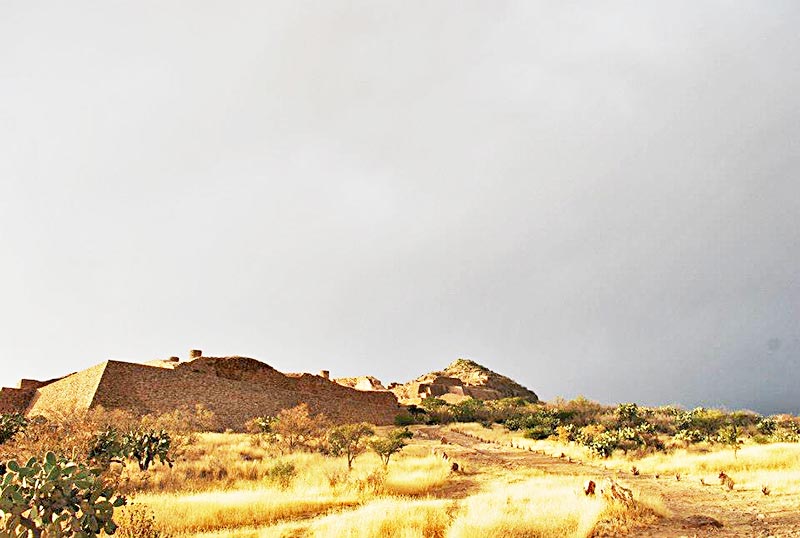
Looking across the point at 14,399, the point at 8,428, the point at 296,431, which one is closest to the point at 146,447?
the point at 296,431

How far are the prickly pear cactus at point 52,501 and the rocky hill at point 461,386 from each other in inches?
2245

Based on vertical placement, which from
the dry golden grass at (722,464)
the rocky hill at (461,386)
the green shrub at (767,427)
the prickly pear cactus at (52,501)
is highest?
the rocky hill at (461,386)

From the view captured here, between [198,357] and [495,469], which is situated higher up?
[198,357]

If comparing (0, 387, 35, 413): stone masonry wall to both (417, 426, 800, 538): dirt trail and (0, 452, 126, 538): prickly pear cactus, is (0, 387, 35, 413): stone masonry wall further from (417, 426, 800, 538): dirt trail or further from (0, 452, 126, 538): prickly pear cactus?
(0, 452, 126, 538): prickly pear cactus

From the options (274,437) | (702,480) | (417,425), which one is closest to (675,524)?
(702,480)

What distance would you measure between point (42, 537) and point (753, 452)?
84.3 feet

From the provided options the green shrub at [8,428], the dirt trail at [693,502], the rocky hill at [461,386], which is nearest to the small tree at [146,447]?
the green shrub at [8,428]

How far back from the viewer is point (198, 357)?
1576 inches

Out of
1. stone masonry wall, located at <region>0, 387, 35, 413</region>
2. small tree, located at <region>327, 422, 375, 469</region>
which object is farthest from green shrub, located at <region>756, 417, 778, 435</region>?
stone masonry wall, located at <region>0, 387, 35, 413</region>

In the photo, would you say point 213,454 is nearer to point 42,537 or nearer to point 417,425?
point 42,537

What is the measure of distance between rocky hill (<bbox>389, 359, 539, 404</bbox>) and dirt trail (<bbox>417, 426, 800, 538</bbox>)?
135 feet

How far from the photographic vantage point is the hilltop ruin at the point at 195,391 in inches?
1300

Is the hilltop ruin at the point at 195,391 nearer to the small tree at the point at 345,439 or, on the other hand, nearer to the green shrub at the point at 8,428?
the green shrub at the point at 8,428

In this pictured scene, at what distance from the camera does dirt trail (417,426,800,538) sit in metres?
10.1
